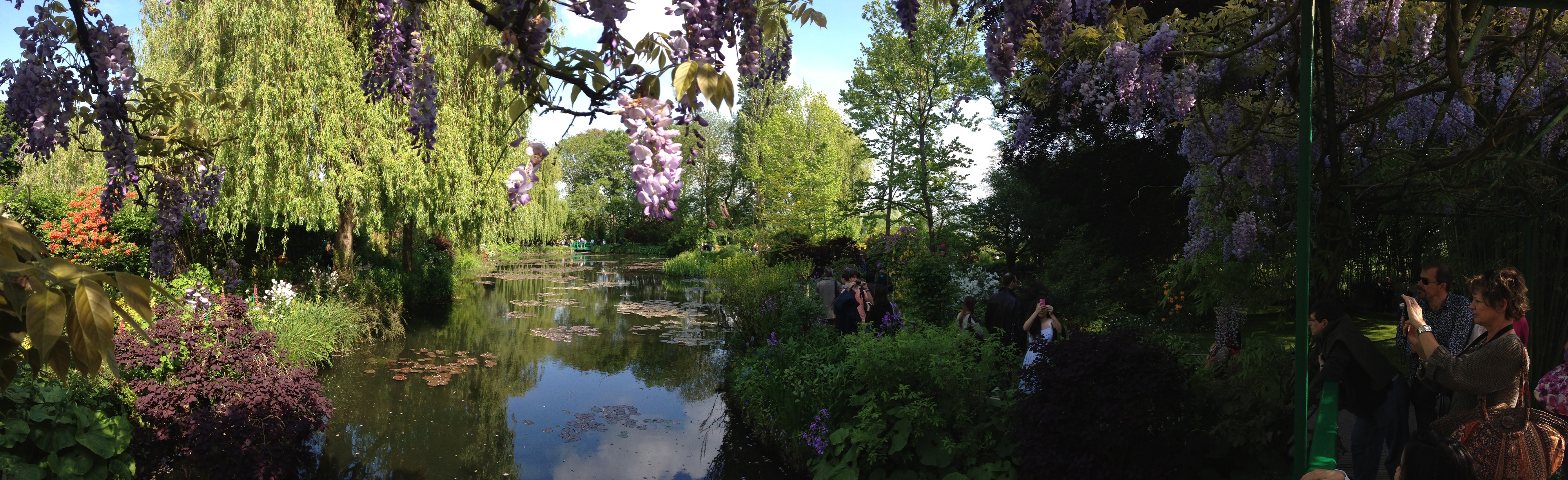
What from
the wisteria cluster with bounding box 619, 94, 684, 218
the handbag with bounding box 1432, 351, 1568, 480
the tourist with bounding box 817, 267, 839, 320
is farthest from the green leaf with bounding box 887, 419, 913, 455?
the tourist with bounding box 817, 267, 839, 320

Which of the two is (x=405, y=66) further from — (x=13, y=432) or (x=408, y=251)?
(x=408, y=251)

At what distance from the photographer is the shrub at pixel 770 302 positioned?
838cm

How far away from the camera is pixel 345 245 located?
11000 mm

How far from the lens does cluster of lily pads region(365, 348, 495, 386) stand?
8203 mm

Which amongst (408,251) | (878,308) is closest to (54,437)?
(878,308)

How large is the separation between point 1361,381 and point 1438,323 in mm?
543

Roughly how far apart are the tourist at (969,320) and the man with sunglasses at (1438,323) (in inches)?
105

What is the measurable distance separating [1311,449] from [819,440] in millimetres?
3709

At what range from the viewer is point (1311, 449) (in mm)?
1664

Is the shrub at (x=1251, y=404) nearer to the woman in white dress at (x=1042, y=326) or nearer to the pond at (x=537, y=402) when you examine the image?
the woman in white dress at (x=1042, y=326)

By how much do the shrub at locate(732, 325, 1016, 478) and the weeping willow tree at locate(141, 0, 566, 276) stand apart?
15.3 feet

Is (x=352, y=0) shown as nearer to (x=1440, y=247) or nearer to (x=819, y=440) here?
(x=819, y=440)

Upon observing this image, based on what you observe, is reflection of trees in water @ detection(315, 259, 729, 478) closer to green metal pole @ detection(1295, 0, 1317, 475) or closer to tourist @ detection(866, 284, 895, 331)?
tourist @ detection(866, 284, 895, 331)

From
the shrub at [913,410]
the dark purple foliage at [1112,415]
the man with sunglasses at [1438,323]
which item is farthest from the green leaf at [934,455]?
the man with sunglasses at [1438,323]
